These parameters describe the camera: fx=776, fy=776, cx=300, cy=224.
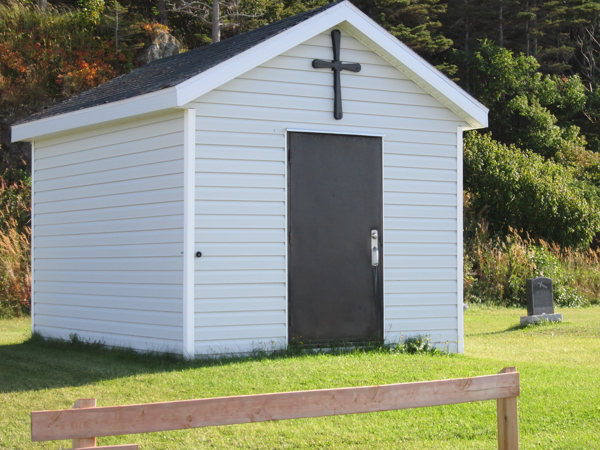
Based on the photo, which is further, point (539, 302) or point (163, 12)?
point (163, 12)

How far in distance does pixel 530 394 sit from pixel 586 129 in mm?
26589

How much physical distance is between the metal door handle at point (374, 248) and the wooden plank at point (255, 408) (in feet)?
16.9

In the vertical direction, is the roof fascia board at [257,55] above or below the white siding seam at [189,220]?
above

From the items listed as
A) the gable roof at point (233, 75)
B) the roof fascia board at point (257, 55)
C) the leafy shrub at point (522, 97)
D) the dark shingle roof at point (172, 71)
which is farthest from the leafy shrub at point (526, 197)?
the roof fascia board at point (257, 55)

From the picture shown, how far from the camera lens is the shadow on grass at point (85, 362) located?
780cm

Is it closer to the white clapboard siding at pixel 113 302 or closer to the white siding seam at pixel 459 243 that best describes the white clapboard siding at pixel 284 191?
the white siding seam at pixel 459 243

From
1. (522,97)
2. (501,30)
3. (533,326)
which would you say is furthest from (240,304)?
(501,30)

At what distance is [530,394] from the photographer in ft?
24.2

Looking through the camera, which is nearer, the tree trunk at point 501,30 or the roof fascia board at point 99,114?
the roof fascia board at point 99,114

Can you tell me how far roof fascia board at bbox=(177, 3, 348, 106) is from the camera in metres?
8.66

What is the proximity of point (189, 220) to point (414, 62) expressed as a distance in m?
3.60

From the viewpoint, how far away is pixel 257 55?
358 inches

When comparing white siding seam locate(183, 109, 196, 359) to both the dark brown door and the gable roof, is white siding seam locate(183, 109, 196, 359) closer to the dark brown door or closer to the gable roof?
the gable roof

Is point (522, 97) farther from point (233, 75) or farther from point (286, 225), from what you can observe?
point (233, 75)
